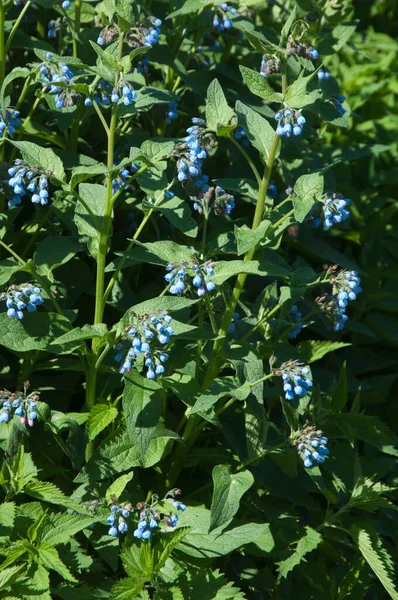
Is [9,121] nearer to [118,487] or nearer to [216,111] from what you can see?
[216,111]

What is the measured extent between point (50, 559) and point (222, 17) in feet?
8.33

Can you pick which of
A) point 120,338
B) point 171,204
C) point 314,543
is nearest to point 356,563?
point 314,543

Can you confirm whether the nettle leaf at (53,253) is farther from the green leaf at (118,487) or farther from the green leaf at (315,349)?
the green leaf at (315,349)

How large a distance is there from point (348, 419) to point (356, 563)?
0.63 m

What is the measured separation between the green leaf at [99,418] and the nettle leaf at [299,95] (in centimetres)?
133

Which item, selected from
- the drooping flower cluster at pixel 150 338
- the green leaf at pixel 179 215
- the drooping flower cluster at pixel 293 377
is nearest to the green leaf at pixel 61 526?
the drooping flower cluster at pixel 150 338

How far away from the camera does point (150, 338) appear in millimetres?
2617

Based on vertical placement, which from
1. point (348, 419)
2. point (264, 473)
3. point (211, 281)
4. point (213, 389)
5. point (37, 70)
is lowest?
point (264, 473)

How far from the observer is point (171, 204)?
3033mm

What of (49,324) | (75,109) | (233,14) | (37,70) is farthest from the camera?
(233,14)

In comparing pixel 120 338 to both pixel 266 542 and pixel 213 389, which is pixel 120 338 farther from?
pixel 266 542

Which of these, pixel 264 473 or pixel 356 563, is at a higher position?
pixel 264 473

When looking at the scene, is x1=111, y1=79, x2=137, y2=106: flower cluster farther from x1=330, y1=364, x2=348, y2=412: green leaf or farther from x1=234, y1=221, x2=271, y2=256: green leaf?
x1=330, y1=364, x2=348, y2=412: green leaf

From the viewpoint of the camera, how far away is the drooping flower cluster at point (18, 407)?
2736mm
